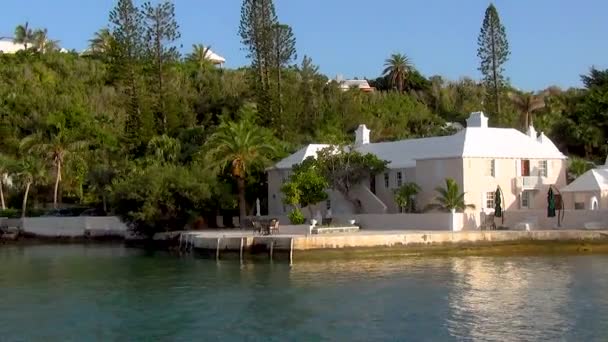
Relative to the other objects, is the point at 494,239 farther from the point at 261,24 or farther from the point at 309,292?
the point at 261,24

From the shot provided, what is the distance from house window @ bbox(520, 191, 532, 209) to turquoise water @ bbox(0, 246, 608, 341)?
670 cm

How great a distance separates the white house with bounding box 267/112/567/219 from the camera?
39.3 metres

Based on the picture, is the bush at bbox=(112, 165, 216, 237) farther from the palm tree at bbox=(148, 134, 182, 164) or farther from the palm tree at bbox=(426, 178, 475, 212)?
the palm tree at bbox=(426, 178, 475, 212)

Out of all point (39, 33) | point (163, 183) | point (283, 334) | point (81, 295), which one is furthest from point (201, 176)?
point (39, 33)

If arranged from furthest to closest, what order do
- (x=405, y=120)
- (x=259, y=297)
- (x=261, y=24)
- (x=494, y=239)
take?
(x=405, y=120) → (x=261, y=24) → (x=494, y=239) → (x=259, y=297)

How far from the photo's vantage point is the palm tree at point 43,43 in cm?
8638

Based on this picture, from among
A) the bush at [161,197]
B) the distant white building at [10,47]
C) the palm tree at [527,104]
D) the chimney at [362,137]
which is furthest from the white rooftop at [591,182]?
the distant white building at [10,47]

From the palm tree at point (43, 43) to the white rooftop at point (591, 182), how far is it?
195 feet

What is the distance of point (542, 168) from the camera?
41.3 meters

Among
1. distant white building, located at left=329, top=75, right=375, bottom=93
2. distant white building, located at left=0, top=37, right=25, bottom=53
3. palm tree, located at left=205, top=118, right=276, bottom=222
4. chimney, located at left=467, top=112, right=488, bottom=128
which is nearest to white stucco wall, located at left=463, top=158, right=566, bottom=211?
chimney, located at left=467, top=112, right=488, bottom=128

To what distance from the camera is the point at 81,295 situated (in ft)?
85.7

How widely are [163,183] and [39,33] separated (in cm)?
4973

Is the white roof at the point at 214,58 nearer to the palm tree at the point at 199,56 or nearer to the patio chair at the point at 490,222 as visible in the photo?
the palm tree at the point at 199,56

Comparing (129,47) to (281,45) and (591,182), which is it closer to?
(281,45)
